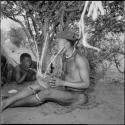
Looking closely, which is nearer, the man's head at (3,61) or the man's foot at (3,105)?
the man's foot at (3,105)

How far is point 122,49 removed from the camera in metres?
4.52

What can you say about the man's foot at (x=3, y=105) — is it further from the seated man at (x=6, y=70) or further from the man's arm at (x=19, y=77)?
the seated man at (x=6, y=70)

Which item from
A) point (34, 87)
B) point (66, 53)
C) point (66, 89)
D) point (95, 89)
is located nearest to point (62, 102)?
point (66, 89)

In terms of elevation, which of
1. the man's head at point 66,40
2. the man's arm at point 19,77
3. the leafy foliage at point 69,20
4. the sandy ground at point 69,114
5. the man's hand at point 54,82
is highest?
the leafy foliage at point 69,20

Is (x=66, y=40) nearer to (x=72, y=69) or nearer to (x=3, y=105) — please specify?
(x=72, y=69)

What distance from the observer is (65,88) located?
2.77 metres

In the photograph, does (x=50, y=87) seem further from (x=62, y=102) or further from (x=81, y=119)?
(x=81, y=119)

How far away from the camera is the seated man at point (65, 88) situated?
2.60 m

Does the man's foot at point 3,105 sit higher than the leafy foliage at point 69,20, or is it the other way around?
the leafy foliage at point 69,20

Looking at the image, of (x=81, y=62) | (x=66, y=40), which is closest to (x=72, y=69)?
(x=81, y=62)

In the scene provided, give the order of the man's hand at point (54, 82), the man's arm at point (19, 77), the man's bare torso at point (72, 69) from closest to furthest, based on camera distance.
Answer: the man's hand at point (54, 82), the man's bare torso at point (72, 69), the man's arm at point (19, 77)

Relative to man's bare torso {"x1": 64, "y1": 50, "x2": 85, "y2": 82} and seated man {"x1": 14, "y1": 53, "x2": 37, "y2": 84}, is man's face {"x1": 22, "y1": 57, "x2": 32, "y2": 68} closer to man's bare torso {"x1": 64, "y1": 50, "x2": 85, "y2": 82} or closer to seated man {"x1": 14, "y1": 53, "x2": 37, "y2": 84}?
seated man {"x1": 14, "y1": 53, "x2": 37, "y2": 84}

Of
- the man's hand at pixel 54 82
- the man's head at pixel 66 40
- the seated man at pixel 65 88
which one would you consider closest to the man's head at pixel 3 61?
the seated man at pixel 65 88

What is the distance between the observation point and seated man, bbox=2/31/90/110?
102 inches
